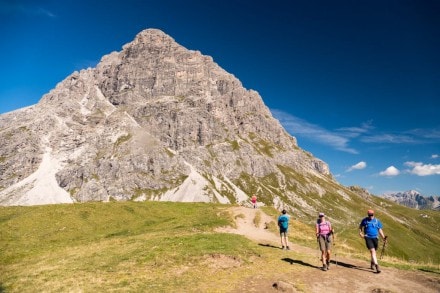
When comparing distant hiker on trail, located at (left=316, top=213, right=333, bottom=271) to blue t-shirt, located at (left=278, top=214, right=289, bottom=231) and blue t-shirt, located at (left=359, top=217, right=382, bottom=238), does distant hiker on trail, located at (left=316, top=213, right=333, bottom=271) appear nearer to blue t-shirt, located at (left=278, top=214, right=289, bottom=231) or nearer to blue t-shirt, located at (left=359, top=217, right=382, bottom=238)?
blue t-shirt, located at (left=359, top=217, right=382, bottom=238)

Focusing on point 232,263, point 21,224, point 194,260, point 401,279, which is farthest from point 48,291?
point 21,224

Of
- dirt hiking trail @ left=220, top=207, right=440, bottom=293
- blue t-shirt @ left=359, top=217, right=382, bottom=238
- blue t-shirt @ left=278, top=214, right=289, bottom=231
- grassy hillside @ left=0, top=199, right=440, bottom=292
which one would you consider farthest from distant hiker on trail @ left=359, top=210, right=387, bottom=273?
blue t-shirt @ left=278, top=214, right=289, bottom=231

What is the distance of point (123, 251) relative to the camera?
30875 mm

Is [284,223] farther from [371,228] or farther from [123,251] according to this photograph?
[123,251]

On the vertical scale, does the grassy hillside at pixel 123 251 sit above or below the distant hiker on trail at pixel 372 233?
below

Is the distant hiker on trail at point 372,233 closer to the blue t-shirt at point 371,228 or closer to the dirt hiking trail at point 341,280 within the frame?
the blue t-shirt at point 371,228

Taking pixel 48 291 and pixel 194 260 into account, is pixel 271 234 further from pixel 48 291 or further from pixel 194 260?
pixel 48 291

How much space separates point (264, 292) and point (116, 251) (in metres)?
17.3

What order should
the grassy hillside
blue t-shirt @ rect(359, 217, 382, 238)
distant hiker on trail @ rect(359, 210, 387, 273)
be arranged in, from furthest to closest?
blue t-shirt @ rect(359, 217, 382, 238), distant hiker on trail @ rect(359, 210, 387, 273), the grassy hillside

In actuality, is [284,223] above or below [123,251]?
above

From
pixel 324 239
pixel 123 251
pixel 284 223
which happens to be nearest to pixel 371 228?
pixel 324 239

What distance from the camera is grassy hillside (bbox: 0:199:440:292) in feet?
72.6

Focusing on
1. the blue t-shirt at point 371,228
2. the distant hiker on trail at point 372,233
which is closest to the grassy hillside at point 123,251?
the distant hiker on trail at point 372,233

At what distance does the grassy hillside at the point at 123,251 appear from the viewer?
2212cm
